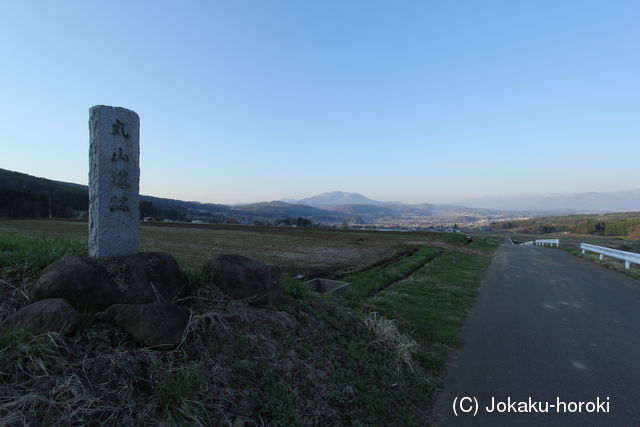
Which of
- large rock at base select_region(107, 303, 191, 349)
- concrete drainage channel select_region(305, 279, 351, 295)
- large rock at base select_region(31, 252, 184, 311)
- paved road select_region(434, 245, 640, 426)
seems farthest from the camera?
concrete drainage channel select_region(305, 279, 351, 295)

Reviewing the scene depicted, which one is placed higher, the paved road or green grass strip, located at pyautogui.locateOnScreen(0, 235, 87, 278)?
green grass strip, located at pyautogui.locateOnScreen(0, 235, 87, 278)

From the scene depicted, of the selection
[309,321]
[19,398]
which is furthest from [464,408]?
[19,398]

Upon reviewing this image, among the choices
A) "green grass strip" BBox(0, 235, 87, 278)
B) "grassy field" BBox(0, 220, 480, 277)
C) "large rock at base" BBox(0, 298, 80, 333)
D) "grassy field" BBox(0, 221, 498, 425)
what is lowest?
"grassy field" BBox(0, 220, 480, 277)

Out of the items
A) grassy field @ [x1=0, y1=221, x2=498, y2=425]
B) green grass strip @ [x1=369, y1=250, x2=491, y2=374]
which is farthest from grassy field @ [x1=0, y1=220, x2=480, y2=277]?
green grass strip @ [x1=369, y1=250, x2=491, y2=374]

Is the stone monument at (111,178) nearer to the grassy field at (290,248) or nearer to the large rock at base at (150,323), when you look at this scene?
the large rock at base at (150,323)

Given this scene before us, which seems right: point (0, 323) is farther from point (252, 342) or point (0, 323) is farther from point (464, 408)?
point (464, 408)

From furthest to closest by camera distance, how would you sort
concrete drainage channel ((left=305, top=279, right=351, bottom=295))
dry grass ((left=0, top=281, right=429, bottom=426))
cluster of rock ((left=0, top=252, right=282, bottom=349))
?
concrete drainage channel ((left=305, top=279, right=351, bottom=295)) < cluster of rock ((left=0, top=252, right=282, bottom=349)) < dry grass ((left=0, top=281, right=429, bottom=426))

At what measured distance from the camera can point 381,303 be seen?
7.69 metres

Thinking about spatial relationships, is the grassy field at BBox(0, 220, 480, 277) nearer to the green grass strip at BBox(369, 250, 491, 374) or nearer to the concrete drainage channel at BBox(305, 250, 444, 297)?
the concrete drainage channel at BBox(305, 250, 444, 297)

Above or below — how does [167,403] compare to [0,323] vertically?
below

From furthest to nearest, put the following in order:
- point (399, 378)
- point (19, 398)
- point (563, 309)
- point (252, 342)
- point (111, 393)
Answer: point (563, 309)
point (399, 378)
point (252, 342)
point (111, 393)
point (19, 398)

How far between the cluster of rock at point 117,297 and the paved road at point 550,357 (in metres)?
3.21

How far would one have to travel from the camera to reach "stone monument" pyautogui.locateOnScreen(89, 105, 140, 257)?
4.27 m

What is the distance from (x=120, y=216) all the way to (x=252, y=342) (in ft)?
8.98
